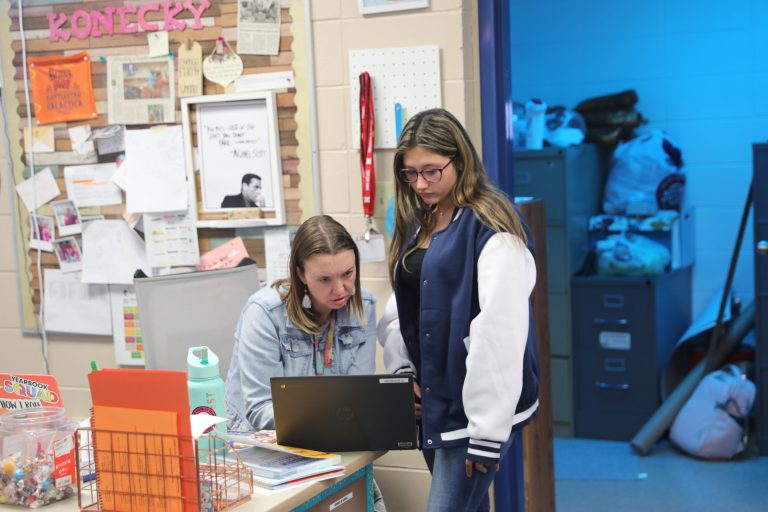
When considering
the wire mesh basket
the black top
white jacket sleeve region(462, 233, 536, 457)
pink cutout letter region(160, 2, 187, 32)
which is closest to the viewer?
the wire mesh basket

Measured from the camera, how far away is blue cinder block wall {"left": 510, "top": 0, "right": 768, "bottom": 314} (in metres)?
5.13

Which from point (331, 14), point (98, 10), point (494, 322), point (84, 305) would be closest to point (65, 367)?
point (84, 305)

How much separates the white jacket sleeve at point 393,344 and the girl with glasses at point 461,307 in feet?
0.18

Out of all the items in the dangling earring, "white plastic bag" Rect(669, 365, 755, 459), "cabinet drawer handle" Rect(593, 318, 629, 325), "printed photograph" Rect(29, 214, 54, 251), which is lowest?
"white plastic bag" Rect(669, 365, 755, 459)

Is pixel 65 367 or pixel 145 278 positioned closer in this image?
pixel 145 278

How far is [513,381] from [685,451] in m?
2.74

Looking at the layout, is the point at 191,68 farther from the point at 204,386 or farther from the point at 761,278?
the point at 761,278

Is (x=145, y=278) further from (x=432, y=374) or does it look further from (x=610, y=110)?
(x=610, y=110)

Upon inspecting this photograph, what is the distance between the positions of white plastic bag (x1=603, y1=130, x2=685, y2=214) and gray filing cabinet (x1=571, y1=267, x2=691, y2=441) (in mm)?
397

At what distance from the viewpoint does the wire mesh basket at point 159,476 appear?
1.76m

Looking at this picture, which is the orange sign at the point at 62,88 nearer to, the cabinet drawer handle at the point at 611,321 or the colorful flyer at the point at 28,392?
the colorful flyer at the point at 28,392

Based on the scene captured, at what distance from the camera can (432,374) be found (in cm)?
229

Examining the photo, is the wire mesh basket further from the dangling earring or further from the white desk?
the dangling earring

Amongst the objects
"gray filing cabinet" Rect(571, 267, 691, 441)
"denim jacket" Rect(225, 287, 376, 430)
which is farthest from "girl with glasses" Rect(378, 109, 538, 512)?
"gray filing cabinet" Rect(571, 267, 691, 441)
